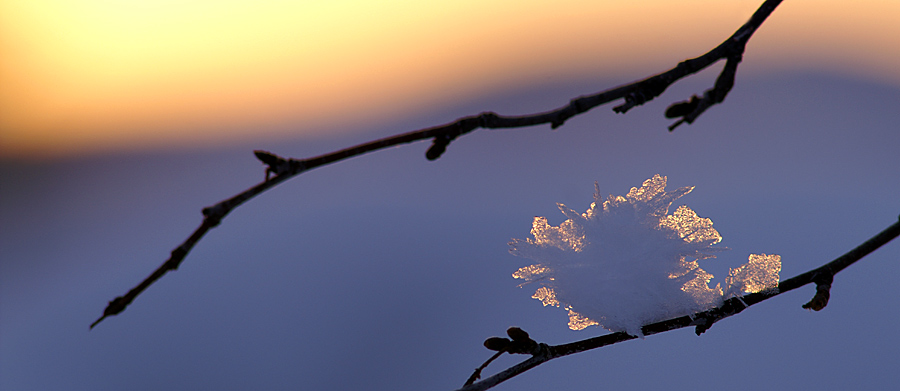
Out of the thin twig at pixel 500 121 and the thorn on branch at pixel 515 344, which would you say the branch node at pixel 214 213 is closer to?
the thin twig at pixel 500 121

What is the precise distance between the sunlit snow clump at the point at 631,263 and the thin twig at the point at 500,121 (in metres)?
0.17

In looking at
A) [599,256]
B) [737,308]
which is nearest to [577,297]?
[599,256]

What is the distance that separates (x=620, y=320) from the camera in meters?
0.68

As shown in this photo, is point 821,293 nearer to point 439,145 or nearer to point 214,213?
point 439,145

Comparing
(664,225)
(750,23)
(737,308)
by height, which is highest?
(750,23)

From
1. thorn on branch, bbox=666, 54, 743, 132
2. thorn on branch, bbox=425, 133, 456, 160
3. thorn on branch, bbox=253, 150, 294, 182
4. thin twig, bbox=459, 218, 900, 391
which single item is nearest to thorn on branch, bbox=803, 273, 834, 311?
thin twig, bbox=459, 218, 900, 391

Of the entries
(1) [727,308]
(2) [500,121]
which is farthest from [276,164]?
(1) [727,308]

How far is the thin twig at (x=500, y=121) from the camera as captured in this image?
494mm

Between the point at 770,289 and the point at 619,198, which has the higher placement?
the point at 619,198

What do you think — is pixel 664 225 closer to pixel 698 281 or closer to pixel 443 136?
pixel 698 281

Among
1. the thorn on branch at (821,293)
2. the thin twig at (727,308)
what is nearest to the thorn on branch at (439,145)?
the thin twig at (727,308)

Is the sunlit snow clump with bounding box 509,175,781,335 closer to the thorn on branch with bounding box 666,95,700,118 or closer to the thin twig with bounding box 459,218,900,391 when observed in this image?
the thin twig with bounding box 459,218,900,391

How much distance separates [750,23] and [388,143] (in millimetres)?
398

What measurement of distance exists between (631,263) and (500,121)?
0.92 feet
